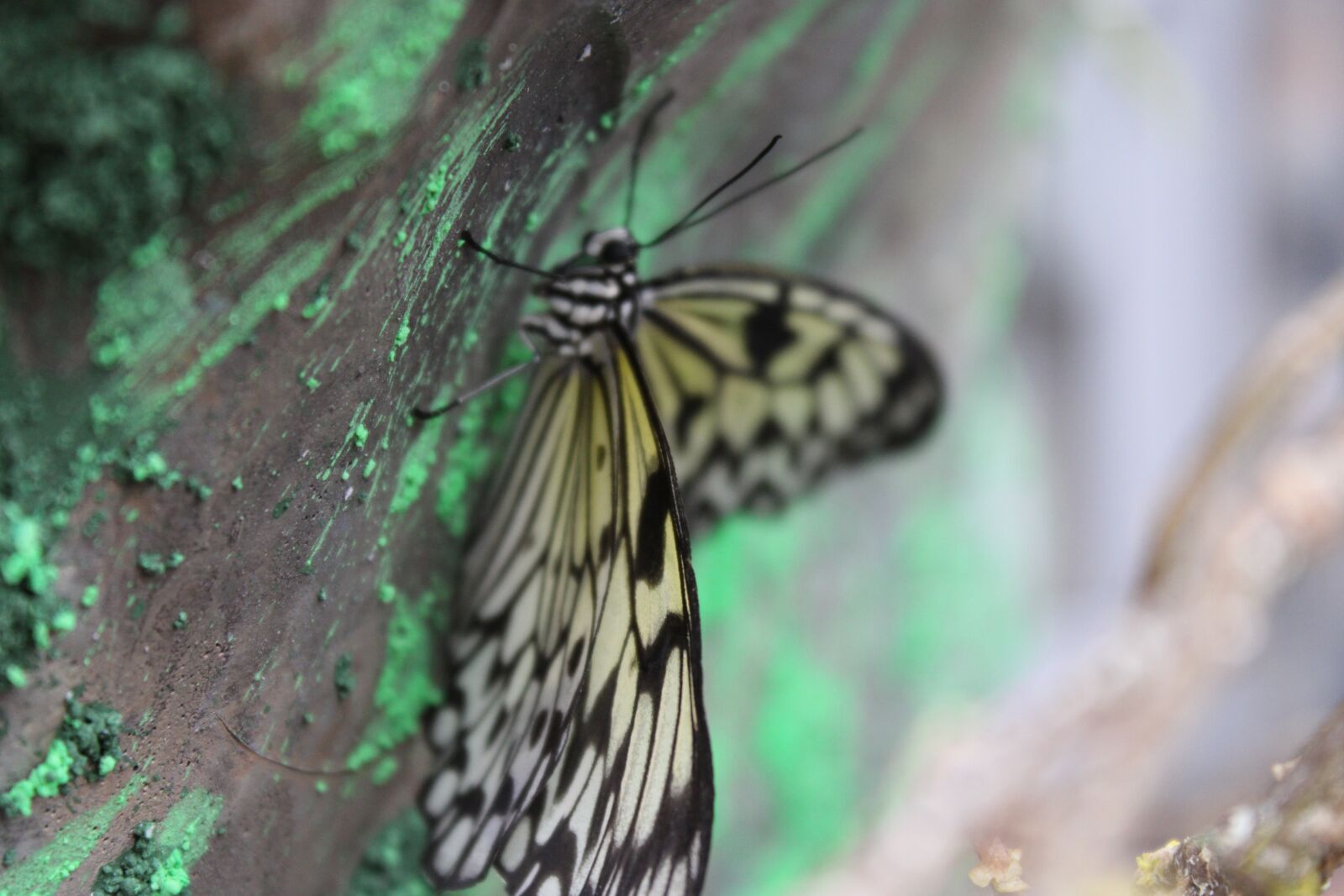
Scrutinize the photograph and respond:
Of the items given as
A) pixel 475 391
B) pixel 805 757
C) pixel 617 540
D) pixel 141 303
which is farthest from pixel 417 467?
pixel 805 757

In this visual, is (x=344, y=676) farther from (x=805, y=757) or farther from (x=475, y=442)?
(x=805, y=757)

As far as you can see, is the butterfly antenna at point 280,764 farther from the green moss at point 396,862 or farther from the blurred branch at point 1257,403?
the blurred branch at point 1257,403

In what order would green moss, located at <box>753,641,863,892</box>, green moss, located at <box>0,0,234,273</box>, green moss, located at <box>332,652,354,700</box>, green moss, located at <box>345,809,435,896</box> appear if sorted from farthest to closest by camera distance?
green moss, located at <box>753,641,863,892</box> → green moss, located at <box>345,809,435,896</box> → green moss, located at <box>332,652,354,700</box> → green moss, located at <box>0,0,234,273</box>

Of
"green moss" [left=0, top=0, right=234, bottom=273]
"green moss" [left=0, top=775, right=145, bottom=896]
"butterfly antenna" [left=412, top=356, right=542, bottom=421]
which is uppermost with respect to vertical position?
"butterfly antenna" [left=412, top=356, right=542, bottom=421]

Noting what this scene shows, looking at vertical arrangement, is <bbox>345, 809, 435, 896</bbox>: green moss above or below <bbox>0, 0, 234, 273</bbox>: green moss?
below

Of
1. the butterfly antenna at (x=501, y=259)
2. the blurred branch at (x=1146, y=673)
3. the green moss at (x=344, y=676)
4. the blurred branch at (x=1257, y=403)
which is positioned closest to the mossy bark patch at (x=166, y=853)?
the green moss at (x=344, y=676)

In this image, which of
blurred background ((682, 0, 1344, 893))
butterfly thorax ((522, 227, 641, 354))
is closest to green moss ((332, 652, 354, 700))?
butterfly thorax ((522, 227, 641, 354))

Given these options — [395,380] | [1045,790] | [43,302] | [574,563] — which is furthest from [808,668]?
[43,302]

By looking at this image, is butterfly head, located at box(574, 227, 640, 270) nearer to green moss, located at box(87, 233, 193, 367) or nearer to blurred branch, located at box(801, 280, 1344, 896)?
green moss, located at box(87, 233, 193, 367)
